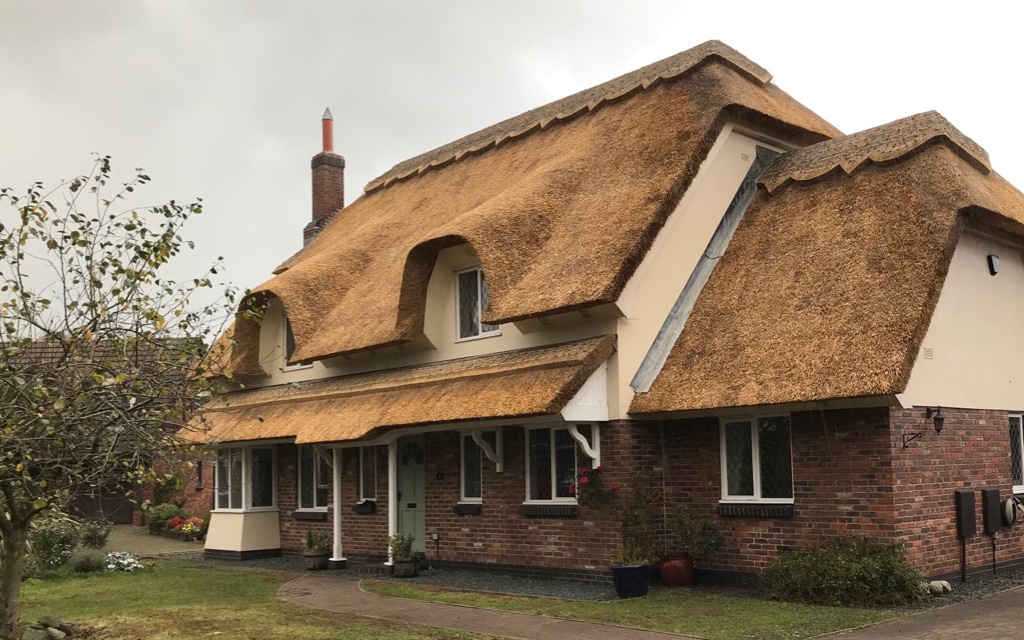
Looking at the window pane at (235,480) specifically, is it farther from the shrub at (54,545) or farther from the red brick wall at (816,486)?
the red brick wall at (816,486)

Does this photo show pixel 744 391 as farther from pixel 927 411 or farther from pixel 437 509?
pixel 437 509

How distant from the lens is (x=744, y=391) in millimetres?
13562

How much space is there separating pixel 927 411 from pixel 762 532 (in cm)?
284

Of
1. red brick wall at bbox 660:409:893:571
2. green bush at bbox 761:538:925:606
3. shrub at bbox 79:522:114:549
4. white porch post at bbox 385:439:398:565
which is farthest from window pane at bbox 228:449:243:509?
green bush at bbox 761:538:925:606

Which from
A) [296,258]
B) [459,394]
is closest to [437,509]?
[459,394]

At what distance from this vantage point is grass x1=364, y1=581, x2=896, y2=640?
11.1m

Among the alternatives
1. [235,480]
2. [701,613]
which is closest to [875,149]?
[701,613]

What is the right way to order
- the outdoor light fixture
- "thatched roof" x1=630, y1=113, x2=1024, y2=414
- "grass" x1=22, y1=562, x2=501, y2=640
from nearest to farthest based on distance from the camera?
1. "grass" x1=22, y1=562, x2=501, y2=640
2. "thatched roof" x1=630, y1=113, x2=1024, y2=414
3. the outdoor light fixture

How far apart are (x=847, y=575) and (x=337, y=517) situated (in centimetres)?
1083

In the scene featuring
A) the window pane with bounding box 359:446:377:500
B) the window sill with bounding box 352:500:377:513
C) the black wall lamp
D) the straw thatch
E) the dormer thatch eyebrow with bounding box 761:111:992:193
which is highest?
the dormer thatch eyebrow with bounding box 761:111:992:193

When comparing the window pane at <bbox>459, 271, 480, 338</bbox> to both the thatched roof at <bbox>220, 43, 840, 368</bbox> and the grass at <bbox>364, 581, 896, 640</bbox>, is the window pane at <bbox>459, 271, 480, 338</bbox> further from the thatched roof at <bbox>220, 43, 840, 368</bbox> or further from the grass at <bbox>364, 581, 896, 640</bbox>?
the grass at <bbox>364, 581, 896, 640</bbox>

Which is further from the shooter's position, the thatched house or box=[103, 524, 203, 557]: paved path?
box=[103, 524, 203, 557]: paved path

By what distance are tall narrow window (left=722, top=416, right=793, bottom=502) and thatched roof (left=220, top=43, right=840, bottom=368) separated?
2878 mm

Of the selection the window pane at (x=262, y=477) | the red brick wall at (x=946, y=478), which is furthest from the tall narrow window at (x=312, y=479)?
the red brick wall at (x=946, y=478)
